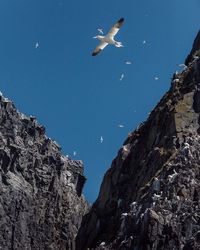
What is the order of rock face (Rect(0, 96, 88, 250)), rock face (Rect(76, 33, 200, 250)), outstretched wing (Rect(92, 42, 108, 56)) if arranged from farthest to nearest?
rock face (Rect(0, 96, 88, 250)), rock face (Rect(76, 33, 200, 250)), outstretched wing (Rect(92, 42, 108, 56))

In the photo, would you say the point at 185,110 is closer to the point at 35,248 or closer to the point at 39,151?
the point at 35,248

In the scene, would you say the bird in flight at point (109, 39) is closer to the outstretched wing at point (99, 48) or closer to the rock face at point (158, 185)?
the outstretched wing at point (99, 48)

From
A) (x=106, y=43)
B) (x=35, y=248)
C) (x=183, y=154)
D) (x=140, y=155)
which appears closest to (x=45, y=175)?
(x=35, y=248)

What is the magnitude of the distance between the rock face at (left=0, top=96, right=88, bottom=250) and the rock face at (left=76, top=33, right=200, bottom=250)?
29157 millimetres

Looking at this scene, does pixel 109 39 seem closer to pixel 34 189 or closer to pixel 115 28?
pixel 115 28

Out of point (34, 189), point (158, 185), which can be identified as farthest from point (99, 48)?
point (34, 189)

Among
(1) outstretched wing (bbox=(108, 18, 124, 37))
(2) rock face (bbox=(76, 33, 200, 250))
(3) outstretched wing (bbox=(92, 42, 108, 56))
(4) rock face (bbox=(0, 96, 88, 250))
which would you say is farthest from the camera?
(4) rock face (bbox=(0, 96, 88, 250))

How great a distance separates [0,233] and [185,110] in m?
42.6

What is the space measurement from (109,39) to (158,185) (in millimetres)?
22002

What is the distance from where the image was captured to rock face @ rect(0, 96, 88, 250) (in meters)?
119

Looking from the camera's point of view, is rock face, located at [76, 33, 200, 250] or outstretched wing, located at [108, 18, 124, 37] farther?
rock face, located at [76, 33, 200, 250]

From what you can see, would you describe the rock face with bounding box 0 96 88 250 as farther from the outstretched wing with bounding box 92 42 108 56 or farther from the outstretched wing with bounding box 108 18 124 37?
the outstretched wing with bounding box 108 18 124 37

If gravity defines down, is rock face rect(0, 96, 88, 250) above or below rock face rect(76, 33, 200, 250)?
above

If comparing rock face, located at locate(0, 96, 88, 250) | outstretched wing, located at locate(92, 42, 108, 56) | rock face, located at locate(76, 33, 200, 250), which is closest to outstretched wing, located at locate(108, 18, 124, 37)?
outstretched wing, located at locate(92, 42, 108, 56)
